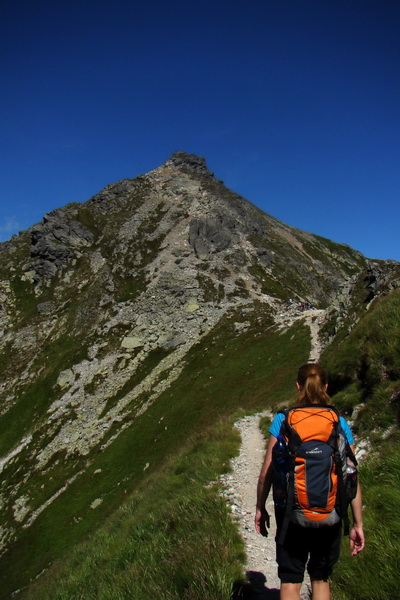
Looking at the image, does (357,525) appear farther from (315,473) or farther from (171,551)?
(171,551)

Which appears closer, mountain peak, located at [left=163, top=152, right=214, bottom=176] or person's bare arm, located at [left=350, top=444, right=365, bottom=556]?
person's bare arm, located at [left=350, top=444, right=365, bottom=556]

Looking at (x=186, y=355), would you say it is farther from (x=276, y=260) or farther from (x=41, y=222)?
(x=41, y=222)

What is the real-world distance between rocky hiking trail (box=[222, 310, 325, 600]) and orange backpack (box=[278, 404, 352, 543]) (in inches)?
140

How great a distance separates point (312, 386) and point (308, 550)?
245cm

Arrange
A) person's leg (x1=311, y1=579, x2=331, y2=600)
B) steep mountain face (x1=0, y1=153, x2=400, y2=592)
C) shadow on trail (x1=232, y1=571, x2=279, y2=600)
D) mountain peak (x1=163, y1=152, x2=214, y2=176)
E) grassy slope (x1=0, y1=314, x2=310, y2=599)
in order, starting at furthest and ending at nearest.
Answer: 1. mountain peak (x1=163, y1=152, x2=214, y2=176)
2. steep mountain face (x1=0, y1=153, x2=400, y2=592)
3. grassy slope (x1=0, y1=314, x2=310, y2=599)
4. shadow on trail (x1=232, y1=571, x2=279, y2=600)
5. person's leg (x1=311, y1=579, x2=331, y2=600)

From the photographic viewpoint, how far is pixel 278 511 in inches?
204

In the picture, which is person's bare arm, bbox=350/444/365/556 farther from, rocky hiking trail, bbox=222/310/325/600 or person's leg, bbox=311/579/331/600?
rocky hiking trail, bbox=222/310/325/600

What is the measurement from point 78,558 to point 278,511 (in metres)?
13.9

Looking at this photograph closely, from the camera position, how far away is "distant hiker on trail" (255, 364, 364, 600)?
494 centimetres

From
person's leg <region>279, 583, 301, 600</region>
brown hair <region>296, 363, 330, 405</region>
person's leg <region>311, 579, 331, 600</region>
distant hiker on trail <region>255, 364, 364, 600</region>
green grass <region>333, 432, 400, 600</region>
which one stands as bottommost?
green grass <region>333, 432, 400, 600</region>

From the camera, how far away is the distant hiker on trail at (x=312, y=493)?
194 inches

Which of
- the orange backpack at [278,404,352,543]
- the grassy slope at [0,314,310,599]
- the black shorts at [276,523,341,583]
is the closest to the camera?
the orange backpack at [278,404,352,543]

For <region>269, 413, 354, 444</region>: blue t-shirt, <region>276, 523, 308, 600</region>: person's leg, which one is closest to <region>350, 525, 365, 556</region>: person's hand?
<region>276, 523, 308, 600</region>: person's leg

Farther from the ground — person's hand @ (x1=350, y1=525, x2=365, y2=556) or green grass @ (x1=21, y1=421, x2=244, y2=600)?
person's hand @ (x1=350, y1=525, x2=365, y2=556)
